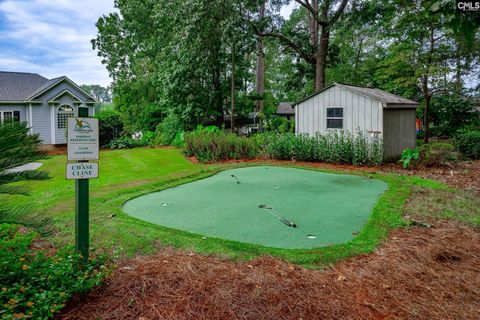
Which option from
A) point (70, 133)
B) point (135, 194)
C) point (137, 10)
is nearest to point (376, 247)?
point (70, 133)

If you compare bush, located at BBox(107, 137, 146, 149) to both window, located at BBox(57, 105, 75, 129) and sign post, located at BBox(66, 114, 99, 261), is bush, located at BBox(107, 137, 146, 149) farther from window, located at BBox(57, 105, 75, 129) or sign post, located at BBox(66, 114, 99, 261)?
sign post, located at BBox(66, 114, 99, 261)

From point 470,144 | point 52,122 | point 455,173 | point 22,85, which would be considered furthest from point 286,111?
point 455,173

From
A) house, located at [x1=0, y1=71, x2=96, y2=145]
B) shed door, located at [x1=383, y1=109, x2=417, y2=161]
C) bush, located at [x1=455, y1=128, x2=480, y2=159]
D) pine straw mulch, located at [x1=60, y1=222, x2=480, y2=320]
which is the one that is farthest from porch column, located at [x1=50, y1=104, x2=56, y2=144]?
bush, located at [x1=455, y1=128, x2=480, y2=159]

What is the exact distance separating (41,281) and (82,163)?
95cm

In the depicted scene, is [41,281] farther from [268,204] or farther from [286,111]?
[286,111]

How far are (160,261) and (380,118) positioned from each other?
831 centimetres

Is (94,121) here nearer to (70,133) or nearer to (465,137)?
(70,133)

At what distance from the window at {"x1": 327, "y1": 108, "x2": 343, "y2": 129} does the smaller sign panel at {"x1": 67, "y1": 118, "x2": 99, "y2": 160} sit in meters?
9.03

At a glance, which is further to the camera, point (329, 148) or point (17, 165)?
point (329, 148)

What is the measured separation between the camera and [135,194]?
6402 mm

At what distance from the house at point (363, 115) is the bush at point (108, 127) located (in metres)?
11.7

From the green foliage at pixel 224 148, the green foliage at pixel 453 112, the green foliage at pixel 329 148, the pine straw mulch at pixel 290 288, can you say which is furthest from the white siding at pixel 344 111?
the green foliage at pixel 453 112

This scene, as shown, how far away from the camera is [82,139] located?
285 centimetres

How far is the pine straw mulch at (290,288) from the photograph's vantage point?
2363 mm
